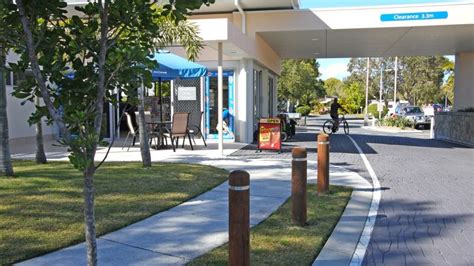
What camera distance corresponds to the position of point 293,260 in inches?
172

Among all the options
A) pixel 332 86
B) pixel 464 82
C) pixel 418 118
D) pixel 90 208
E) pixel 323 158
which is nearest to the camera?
pixel 90 208

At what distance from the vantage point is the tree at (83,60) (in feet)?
8.79

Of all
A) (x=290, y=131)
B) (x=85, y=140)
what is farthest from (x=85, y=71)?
(x=290, y=131)

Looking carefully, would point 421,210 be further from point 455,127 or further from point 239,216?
point 455,127

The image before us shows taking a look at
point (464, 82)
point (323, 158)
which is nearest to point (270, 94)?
point (464, 82)

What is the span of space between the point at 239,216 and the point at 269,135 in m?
9.47

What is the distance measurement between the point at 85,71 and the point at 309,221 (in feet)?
12.5

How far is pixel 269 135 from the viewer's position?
1308 centimetres

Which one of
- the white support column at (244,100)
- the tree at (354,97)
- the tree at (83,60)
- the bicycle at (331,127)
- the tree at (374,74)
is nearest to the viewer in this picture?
the tree at (83,60)

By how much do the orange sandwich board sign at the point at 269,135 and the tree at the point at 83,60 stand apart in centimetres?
999

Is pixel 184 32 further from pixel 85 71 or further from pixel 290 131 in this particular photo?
pixel 290 131

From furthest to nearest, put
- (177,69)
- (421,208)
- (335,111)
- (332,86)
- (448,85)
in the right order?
(332,86) < (448,85) < (335,111) < (177,69) < (421,208)

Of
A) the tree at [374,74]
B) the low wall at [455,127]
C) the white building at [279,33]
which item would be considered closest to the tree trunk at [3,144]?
the white building at [279,33]

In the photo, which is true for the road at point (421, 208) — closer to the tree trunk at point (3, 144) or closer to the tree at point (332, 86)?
the tree trunk at point (3, 144)
